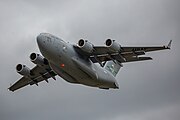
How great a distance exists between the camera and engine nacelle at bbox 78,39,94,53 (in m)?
37.2

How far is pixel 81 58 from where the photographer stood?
125 feet

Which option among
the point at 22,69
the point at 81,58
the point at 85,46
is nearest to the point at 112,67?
the point at 81,58

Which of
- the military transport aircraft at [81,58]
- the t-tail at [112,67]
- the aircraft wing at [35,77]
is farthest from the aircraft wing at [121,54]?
the aircraft wing at [35,77]

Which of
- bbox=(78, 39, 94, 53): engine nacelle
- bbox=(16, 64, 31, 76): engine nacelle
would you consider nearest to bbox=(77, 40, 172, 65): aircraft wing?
bbox=(78, 39, 94, 53): engine nacelle

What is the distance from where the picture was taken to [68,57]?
3688 centimetres

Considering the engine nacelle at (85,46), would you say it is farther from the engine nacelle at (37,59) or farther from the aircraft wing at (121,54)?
the engine nacelle at (37,59)

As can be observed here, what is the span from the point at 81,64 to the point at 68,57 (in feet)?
4.52

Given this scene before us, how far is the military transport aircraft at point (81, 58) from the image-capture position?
36375 mm

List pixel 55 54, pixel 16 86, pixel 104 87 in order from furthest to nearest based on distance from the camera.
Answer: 1. pixel 16 86
2. pixel 104 87
3. pixel 55 54

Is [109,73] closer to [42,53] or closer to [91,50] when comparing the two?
[91,50]

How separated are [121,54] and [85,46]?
3.15 meters

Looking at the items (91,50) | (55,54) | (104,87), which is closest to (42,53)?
(55,54)

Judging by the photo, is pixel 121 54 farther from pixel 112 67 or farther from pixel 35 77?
pixel 35 77

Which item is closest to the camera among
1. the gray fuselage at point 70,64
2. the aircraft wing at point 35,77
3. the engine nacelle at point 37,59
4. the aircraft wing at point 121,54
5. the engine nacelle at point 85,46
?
the gray fuselage at point 70,64
